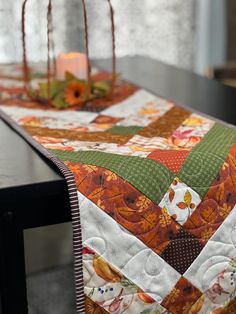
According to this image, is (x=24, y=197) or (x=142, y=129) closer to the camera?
(x=24, y=197)

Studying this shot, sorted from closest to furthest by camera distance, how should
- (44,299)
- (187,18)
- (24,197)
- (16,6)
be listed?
(24,197), (44,299), (16,6), (187,18)

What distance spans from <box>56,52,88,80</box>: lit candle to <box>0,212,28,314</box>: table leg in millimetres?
772

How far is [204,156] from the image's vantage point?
139 centimetres

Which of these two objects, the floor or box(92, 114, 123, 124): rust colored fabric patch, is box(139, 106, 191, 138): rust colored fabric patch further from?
the floor

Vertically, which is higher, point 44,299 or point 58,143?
point 58,143

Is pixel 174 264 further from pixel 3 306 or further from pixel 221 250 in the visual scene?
pixel 3 306

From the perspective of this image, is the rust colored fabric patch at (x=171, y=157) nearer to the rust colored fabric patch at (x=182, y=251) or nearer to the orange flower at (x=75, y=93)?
the rust colored fabric patch at (x=182, y=251)

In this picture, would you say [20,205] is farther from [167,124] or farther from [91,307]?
[167,124]

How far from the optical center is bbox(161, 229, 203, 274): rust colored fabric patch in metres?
1.34

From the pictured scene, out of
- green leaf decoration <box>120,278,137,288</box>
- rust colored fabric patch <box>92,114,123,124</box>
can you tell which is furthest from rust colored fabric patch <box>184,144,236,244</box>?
rust colored fabric patch <box>92,114,123,124</box>

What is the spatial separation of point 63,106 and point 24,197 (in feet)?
2.14

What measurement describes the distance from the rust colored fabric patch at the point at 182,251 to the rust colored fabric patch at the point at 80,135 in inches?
10.6

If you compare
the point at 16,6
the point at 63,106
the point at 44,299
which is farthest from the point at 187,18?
the point at 44,299

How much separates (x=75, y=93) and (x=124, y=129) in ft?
0.93
